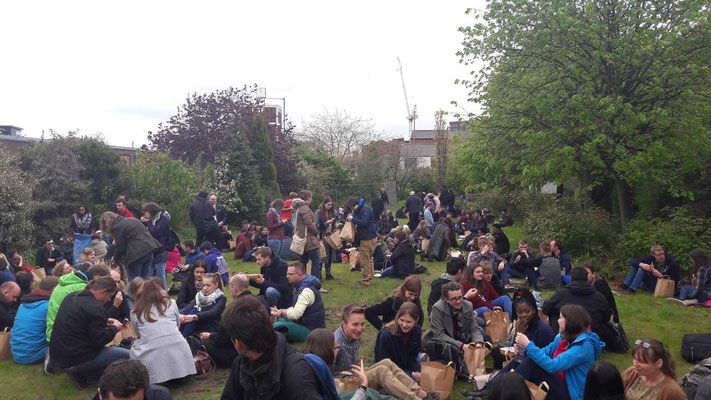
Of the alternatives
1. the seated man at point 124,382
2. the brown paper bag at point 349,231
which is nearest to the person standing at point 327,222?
the brown paper bag at point 349,231

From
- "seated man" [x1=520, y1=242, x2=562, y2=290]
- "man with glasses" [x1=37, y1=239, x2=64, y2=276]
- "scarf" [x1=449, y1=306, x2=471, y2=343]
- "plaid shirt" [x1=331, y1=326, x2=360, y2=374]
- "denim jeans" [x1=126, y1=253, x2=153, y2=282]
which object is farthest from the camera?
"man with glasses" [x1=37, y1=239, x2=64, y2=276]

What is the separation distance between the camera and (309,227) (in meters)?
9.28

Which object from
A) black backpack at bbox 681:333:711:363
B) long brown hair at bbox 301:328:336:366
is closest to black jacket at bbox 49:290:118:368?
long brown hair at bbox 301:328:336:366

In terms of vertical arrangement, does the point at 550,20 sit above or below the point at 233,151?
above

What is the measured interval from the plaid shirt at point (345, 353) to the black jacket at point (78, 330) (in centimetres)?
251

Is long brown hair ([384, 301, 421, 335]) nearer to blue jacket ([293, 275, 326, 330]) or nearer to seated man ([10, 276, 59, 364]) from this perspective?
blue jacket ([293, 275, 326, 330])

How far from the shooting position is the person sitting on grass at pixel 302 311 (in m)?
6.14

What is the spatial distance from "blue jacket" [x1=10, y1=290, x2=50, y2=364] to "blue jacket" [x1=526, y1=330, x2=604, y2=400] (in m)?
5.67

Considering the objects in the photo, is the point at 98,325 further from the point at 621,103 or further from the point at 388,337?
the point at 621,103

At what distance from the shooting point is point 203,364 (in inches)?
231

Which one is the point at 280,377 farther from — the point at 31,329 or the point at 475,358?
the point at 31,329

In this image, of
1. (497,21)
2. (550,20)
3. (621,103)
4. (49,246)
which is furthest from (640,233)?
(49,246)

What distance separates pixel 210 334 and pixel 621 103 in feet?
36.5

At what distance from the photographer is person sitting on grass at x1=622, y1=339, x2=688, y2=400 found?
3.83m
